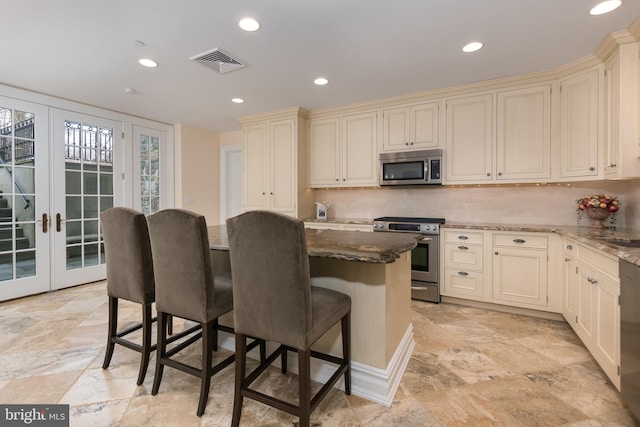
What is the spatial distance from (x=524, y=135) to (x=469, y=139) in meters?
0.52

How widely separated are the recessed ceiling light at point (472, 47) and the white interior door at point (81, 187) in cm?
455

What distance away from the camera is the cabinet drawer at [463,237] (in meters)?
3.13

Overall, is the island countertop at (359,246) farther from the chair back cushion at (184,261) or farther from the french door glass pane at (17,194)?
the french door glass pane at (17,194)

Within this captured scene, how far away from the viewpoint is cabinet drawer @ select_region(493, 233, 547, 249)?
9.34ft

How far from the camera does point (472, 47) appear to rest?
2.48 m

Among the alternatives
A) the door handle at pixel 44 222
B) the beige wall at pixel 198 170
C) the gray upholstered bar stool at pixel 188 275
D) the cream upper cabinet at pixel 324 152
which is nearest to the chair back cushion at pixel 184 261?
the gray upholstered bar stool at pixel 188 275

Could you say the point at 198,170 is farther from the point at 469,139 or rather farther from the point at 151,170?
the point at 469,139

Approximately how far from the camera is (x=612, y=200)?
9.00 feet

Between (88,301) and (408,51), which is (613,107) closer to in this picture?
(408,51)

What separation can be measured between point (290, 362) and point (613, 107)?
10.7 ft

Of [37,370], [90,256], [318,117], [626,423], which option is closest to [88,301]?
[90,256]

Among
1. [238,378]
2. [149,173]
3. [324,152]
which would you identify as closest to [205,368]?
[238,378]

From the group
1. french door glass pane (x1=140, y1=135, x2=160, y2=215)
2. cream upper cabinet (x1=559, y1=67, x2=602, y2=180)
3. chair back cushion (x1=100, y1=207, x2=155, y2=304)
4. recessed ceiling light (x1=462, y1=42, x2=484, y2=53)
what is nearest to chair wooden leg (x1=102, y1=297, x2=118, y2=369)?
chair back cushion (x1=100, y1=207, x2=155, y2=304)

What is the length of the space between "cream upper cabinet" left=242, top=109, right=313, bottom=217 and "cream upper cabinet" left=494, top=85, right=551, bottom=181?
2.44 m
